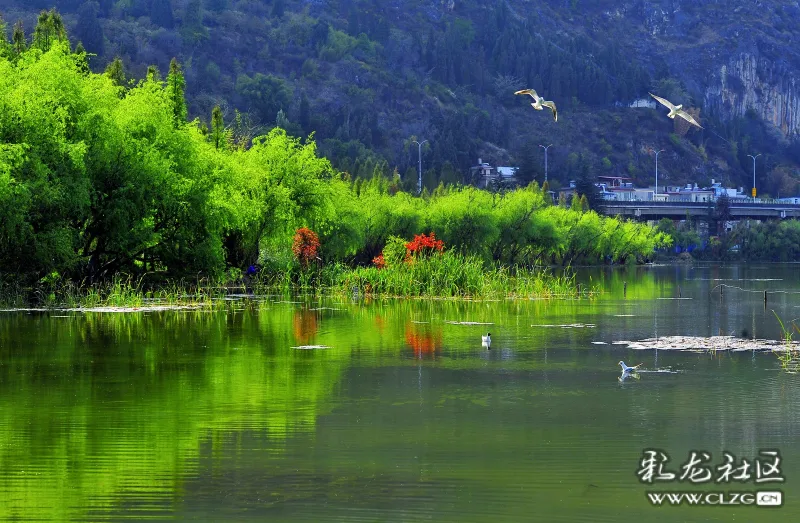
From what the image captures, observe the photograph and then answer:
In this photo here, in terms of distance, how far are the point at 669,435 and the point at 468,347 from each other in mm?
15875

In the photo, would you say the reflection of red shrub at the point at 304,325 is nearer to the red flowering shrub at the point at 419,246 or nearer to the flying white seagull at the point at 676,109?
the flying white seagull at the point at 676,109

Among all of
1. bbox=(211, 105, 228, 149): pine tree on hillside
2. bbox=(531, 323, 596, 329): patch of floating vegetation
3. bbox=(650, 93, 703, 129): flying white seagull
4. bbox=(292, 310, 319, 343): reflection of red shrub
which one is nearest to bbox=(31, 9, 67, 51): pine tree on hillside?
bbox=(211, 105, 228, 149): pine tree on hillside

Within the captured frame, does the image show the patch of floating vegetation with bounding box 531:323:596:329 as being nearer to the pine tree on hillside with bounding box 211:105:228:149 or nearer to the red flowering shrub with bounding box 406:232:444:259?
the red flowering shrub with bounding box 406:232:444:259

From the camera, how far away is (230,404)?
86.3 ft

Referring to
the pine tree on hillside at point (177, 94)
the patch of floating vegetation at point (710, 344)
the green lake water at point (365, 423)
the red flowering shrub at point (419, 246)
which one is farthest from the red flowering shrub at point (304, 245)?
the patch of floating vegetation at point (710, 344)

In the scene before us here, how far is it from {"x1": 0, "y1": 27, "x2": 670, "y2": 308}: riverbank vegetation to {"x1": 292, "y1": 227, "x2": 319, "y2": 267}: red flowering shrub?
8 cm

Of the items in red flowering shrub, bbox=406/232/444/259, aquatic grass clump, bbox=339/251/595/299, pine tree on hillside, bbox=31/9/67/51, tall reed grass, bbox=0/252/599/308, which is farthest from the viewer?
red flowering shrub, bbox=406/232/444/259

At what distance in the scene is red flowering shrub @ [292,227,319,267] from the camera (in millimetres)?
72500

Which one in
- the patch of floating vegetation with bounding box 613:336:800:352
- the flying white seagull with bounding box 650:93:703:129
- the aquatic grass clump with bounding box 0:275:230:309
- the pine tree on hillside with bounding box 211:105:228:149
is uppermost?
the pine tree on hillside with bounding box 211:105:228:149

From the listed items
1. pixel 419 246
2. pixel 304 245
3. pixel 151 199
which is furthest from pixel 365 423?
pixel 304 245

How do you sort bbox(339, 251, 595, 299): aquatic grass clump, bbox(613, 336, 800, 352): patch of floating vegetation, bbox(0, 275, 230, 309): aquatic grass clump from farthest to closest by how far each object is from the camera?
bbox(339, 251, 595, 299): aquatic grass clump, bbox(0, 275, 230, 309): aquatic grass clump, bbox(613, 336, 800, 352): patch of floating vegetation

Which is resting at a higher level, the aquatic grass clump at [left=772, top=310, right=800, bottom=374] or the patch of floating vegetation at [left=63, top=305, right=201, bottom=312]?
the patch of floating vegetation at [left=63, top=305, right=201, bottom=312]

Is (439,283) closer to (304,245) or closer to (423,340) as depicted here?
(304,245)

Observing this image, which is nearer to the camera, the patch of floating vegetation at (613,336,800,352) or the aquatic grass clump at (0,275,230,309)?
the patch of floating vegetation at (613,336,800,352)
